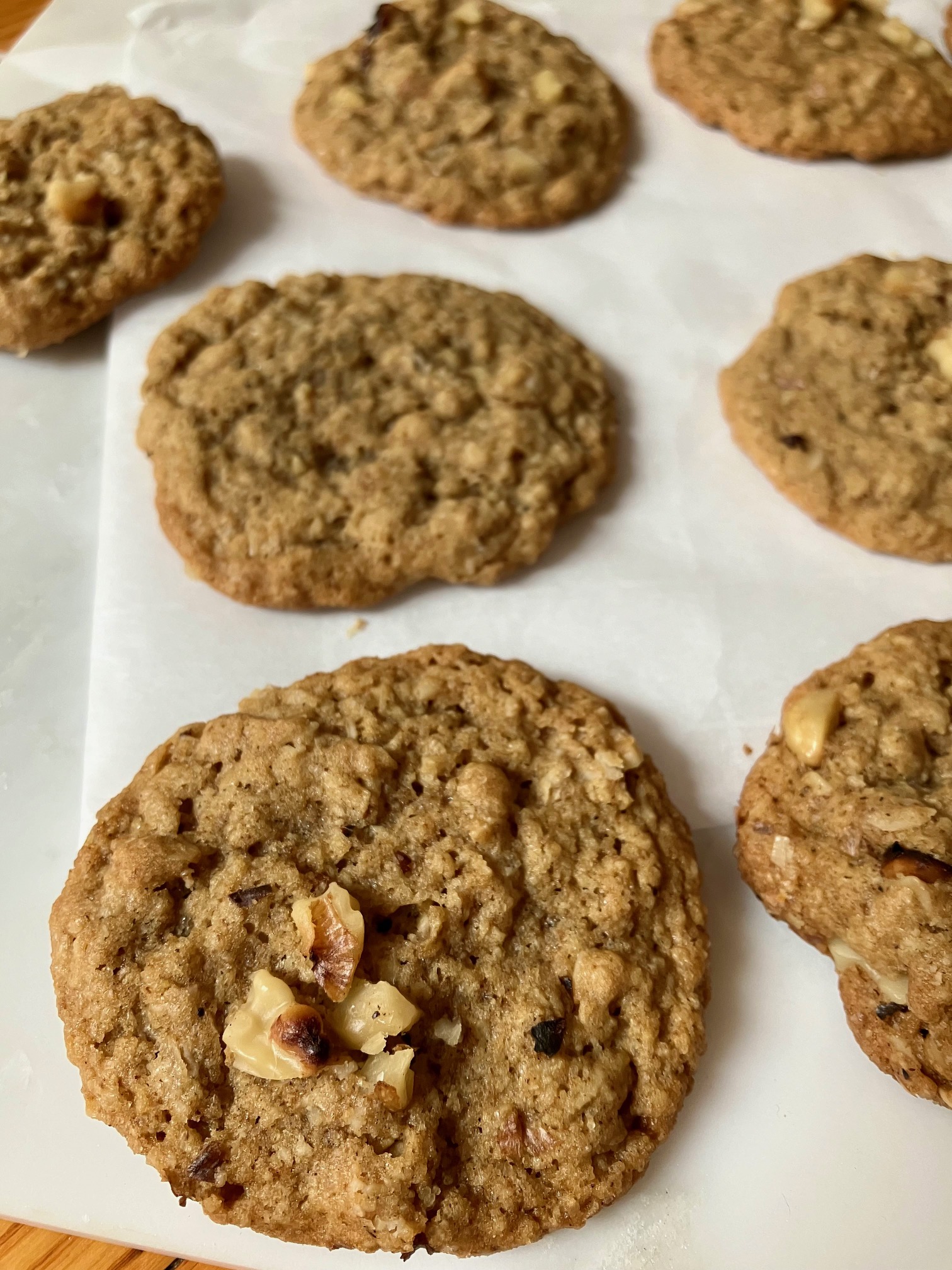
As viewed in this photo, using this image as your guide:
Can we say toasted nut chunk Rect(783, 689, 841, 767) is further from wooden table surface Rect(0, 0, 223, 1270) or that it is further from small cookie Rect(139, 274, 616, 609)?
wooden table surface Rect(0, 0, 223, 1270)

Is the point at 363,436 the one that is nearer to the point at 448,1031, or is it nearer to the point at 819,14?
the point at 448,1031

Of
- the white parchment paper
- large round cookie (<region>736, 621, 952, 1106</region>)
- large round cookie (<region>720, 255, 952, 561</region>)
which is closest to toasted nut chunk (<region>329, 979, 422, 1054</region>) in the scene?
the white parchment paper

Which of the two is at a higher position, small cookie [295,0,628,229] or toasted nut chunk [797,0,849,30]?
→ toasted nut chunk [797,0,849,30]

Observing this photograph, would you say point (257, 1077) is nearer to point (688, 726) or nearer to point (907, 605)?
point (688, 726)

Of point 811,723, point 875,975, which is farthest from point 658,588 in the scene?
point 875,975

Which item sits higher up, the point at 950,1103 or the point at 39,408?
the point at 39,408

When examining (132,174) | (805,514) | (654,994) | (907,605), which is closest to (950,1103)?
(654,994)
